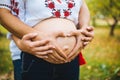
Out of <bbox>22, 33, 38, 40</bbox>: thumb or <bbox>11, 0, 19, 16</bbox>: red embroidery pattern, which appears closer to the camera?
<bbox>22, 33, 38, 40</bbox>: thumb

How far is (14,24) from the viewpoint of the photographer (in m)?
1.66

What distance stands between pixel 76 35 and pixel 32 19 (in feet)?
0.91

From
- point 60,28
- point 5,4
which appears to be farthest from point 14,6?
point 60,28

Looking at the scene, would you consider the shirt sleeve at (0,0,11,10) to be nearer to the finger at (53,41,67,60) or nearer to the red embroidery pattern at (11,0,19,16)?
the red embroidery pattern at (11,0,19,16)

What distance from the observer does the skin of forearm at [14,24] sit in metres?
1.65

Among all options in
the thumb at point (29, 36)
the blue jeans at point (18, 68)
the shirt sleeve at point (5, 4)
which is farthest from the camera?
the blue jeans at point (18, 68)

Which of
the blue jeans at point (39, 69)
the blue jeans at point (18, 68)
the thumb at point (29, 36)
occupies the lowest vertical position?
the blue jeans at point (18, 68)

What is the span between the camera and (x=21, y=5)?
1.75 meters

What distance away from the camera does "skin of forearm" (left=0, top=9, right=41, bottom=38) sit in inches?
65.1

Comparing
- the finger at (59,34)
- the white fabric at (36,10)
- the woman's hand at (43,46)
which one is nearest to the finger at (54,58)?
the woman's hand at (43,46)

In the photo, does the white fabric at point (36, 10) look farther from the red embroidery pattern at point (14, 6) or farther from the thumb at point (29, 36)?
A: the thumb at point (29, 36)

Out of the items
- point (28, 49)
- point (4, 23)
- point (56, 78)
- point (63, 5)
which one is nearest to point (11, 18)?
point (4, 23)

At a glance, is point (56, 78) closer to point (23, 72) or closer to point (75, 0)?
point (23, 72)

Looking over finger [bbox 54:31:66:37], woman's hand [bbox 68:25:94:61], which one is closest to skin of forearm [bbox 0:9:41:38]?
finger [bbox 54:31:66:37]
